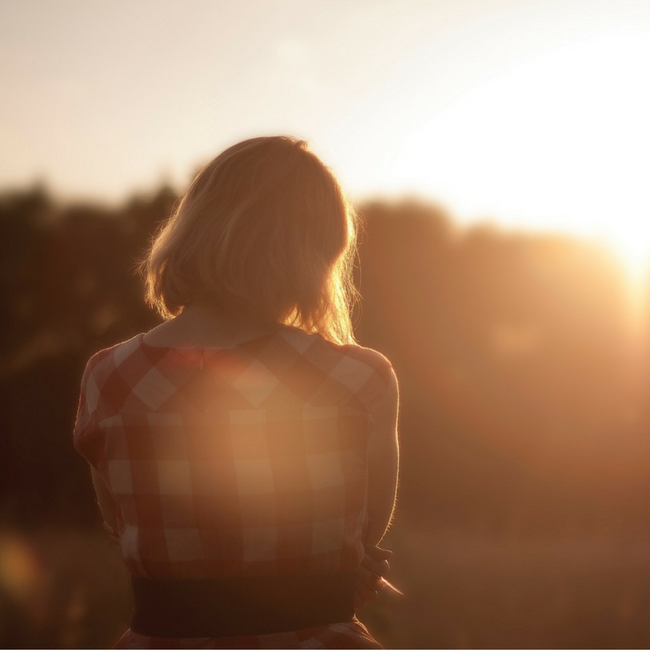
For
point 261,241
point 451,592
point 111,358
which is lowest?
point 451,592

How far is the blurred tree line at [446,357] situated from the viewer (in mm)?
8625

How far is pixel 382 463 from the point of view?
1541mm

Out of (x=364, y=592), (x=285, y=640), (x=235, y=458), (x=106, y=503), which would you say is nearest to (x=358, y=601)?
(x=364, y=592)

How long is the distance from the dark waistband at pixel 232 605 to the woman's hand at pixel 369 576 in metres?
0.17

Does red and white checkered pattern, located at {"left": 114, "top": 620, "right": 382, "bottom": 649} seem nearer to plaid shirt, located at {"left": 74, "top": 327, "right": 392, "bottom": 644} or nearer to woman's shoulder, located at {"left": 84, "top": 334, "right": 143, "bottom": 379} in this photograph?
plaid shirt, located at {"left": 74, "top": 327, "right": 392, "bottom": 644}

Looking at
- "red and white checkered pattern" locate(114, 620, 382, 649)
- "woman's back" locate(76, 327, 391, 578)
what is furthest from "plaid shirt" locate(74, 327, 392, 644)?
"red and white checkered pattern" locate(114, 620, 382, 649)

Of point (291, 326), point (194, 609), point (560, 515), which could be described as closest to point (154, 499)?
point (194, 609)

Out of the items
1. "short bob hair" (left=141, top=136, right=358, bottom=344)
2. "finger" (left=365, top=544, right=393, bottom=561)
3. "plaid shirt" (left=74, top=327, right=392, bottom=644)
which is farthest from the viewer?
"finger" (left=365, top=544, right=393, bottom=561)

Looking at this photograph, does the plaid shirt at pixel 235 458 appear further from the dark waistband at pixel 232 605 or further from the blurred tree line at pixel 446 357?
the blurred tree line at pixel 446 357

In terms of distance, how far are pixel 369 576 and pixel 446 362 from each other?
28.1ft

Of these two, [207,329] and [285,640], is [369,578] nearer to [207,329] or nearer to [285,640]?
[285,640]

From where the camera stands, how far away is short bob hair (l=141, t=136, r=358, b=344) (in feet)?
4.78

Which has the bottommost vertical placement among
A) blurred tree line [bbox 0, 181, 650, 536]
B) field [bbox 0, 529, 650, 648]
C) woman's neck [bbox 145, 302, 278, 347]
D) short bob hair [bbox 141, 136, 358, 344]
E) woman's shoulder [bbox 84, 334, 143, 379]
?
field [bbox 0, 529, 650, 648]

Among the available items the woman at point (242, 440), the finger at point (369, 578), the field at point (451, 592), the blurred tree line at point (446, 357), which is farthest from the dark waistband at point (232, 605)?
the blurred tree line at point (446, 357)
